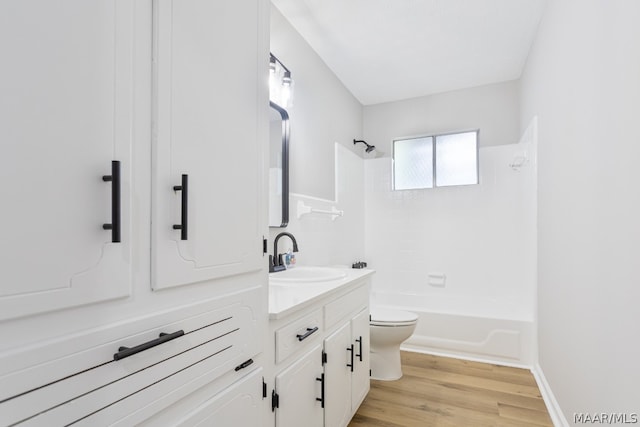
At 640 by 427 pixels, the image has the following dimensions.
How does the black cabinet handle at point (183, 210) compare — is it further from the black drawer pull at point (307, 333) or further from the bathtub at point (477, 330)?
the bathtub at point (477, 330)

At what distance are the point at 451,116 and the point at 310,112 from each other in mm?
1718

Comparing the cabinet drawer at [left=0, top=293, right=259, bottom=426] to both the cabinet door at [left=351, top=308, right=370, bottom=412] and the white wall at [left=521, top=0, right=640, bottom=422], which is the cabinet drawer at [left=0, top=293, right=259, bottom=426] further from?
the white wall at [left=521, top=0, right=640, bottom=422]

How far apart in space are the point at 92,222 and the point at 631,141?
1509 mm

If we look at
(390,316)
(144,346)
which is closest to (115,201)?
(144,346)

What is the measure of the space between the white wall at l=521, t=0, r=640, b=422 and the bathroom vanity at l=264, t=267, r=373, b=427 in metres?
1.04

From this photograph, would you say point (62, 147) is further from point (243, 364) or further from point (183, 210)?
point (243, 364)

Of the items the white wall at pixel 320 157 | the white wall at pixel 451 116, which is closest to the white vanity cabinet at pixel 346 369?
the white wall at pixel 320 157

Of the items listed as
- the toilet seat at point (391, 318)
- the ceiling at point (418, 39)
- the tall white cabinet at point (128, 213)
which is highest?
the ceiling at point (418, 39)

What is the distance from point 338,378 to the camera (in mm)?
1730

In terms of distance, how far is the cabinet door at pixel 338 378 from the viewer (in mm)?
1615

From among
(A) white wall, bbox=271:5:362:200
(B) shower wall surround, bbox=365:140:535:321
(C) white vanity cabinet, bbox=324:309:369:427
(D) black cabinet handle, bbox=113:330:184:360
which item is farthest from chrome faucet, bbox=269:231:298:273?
(B) shower wall surround, bbox=365:140:535:321

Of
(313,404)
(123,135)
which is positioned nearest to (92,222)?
(123,135)

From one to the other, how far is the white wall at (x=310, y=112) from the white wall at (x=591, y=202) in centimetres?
158

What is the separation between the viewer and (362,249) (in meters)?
3.79
